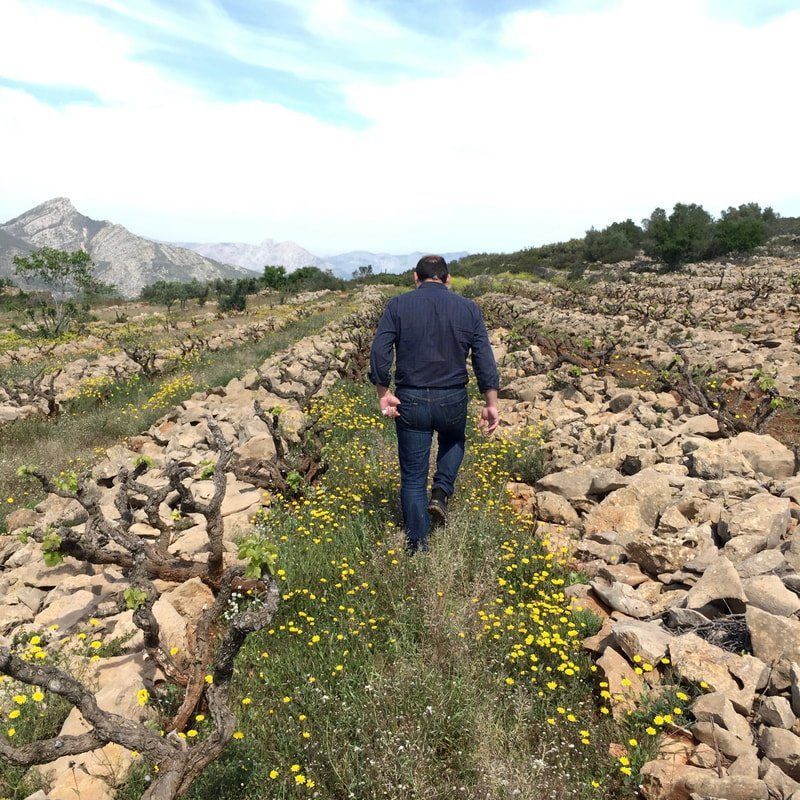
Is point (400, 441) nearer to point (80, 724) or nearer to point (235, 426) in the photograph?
point (80, 724)

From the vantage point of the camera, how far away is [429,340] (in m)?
4.55

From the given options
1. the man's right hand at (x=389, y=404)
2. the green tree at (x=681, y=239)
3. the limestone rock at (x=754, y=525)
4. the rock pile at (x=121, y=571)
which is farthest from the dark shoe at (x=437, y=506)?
the green tree at (x=681, y=239)

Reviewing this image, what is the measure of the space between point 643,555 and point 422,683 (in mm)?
2567

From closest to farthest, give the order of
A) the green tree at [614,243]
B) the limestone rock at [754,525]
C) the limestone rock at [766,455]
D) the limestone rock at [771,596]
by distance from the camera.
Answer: the limestone rock at [771,596], the limestone rock at [754,525], the limestone rock at [766,455], the green tree at [614,243]

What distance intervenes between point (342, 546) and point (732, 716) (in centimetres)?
328

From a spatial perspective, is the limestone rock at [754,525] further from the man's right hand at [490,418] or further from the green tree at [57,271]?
the green tree at [57,271]

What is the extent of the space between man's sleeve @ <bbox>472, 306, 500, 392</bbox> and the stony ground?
71.6 inches

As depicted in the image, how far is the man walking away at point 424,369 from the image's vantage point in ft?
15.0

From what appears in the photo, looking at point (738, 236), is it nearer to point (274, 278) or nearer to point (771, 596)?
point (274, 278)

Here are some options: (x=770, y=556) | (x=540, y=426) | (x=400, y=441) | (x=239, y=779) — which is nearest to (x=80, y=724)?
(x=239, y=779)

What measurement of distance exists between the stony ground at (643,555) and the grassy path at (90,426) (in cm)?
102

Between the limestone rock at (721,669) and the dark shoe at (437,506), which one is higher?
the dark shoe at (437,506)

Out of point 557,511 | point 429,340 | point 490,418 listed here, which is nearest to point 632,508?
point 557,511

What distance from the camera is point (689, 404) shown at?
862cm
